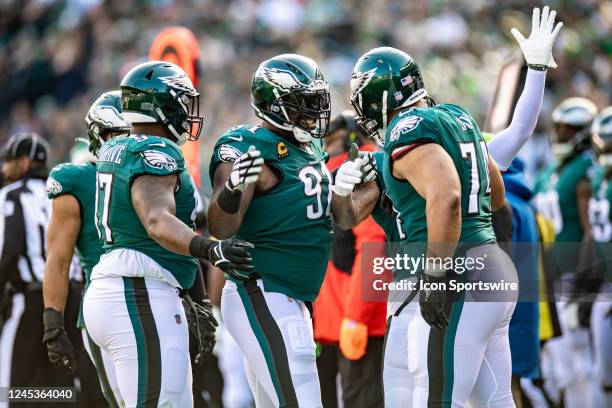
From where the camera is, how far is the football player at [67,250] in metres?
5.57

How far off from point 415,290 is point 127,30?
1335 centimetres

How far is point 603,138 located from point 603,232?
2.39 feet

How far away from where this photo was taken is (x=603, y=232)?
8.37 meters

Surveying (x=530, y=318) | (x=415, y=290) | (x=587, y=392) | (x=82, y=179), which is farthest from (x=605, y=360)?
(x=82, y=179)

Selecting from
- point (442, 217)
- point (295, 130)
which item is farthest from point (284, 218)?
point (442, 217)

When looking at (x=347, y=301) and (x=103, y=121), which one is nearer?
(x=103, y=121)

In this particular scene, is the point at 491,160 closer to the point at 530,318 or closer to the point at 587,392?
the point at 530,318

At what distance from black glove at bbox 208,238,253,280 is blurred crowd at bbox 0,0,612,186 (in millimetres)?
10120

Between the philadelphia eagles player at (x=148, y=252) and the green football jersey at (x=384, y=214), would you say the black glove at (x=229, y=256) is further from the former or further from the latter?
the green football jersey at (x=384, y=214)

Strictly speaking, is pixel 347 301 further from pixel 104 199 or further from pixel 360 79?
pixel 104 199

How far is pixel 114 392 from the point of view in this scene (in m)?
5.56

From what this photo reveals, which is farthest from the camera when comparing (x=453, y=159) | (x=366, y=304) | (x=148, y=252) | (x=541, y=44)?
(x=366, y=304)

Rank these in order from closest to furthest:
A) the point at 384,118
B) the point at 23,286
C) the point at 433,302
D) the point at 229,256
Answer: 1. the point at 229,256
2. the point at 433,302
3. the point at 384,118
4. the point at 23,286

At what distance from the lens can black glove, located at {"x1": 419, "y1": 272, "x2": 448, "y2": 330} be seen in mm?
4496
